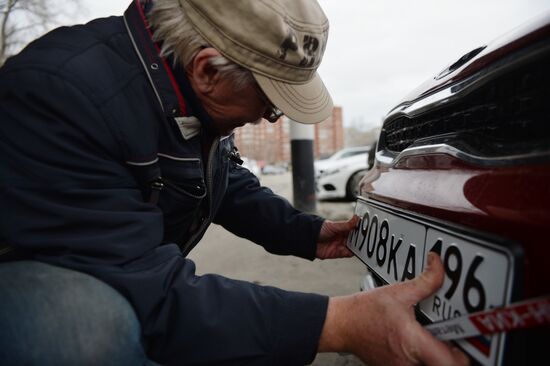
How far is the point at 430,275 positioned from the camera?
0.73 m

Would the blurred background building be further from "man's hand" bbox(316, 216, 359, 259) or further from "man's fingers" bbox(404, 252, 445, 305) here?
"man's fingers" bbox(404, 252, 445, 305)

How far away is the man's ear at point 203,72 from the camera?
952 millimetres

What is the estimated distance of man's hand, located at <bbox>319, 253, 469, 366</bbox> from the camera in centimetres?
68

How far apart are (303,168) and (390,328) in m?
4.05

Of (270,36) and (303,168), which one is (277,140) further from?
(270,36)

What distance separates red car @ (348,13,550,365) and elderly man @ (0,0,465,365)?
0.09m

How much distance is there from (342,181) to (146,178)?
5260 millimetres

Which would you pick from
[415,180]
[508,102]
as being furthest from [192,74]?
[508,102]

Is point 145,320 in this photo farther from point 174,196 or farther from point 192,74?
point 192,74

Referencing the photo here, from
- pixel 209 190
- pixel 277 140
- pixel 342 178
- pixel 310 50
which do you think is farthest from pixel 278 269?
pixel 277 140

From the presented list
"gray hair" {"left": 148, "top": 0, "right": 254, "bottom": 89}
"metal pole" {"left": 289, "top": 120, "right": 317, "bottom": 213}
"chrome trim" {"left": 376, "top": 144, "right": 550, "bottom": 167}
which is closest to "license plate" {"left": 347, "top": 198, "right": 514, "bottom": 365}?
"chrome trim" {"left": 376, "top": 144, "right": 550, "bottom": 167}

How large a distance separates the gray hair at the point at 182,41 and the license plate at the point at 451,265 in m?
0.56

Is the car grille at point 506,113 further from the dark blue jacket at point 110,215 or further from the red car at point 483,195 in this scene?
the dark blue jacket at point 110,215

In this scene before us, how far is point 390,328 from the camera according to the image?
719mm
